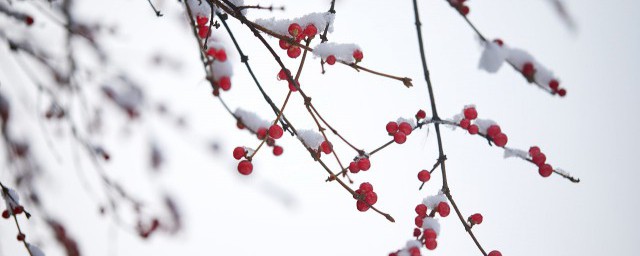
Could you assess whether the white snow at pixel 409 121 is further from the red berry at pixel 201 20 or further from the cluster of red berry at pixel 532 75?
the red berry at pixel 201 20

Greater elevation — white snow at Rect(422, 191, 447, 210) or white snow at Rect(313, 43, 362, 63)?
white snow at Rect(313, 43, 362, 63)

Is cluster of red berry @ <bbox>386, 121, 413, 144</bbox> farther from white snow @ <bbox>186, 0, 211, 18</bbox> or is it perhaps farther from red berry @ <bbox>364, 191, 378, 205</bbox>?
white snow @ <bbox>186, 0, 211, 18</bbox>

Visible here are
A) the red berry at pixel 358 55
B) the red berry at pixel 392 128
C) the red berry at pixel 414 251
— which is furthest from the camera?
the red berry at pixel 392 128

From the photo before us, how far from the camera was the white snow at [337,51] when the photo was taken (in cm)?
132

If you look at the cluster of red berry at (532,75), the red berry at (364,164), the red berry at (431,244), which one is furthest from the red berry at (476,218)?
the cluster of red berry at (532,75)

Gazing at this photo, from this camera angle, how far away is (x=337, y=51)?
1340mm

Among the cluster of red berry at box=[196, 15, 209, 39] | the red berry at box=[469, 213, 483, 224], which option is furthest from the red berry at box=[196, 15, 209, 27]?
the red berry at box=[469, 213, 483, 224]

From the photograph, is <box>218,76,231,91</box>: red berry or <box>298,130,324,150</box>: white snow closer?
<box>218,76,231,91</box>: red berry

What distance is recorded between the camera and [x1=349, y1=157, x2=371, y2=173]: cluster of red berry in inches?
59.9

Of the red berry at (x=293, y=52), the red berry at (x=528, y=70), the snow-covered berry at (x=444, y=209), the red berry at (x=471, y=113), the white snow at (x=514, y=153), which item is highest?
the red berry at (x=293, y=52)

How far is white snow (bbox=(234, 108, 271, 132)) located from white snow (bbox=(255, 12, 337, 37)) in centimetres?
32

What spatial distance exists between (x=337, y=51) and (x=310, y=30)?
190mm

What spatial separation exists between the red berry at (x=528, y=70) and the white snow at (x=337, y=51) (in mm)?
504

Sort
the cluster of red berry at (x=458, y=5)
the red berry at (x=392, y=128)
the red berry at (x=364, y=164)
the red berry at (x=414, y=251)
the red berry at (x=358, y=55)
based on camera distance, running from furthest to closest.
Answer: the red berry at (x=392, y=128) → the red berry at (x=364, y=164) → the red berry at (x=414, y=251) → the red berry at (x=358, y=55) → the cluster of red berry at (x=458, y=5)
